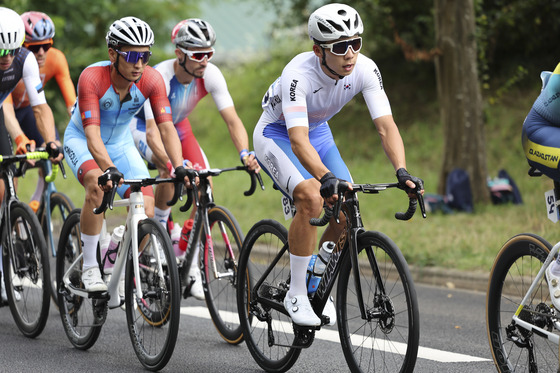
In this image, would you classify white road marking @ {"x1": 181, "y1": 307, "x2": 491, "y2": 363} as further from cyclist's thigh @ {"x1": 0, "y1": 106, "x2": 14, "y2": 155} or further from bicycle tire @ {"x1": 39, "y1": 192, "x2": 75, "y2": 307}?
cyclist's thigh @ {"x1": 0, "y1": 106, "x2": 14, "y2": 155}

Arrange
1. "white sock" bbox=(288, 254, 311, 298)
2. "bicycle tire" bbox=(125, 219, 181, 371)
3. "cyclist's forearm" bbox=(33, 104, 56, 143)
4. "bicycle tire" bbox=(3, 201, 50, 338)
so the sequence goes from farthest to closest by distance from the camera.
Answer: "cyclist's forearm" bbox=(33, 104, 56, 143), "bicycle tire" bbox=(3, 201, 50, 338), "bicycle tire" bbox=(125, 219, 181, 371), "white sock" bbox=(288, 254, 311, 298)

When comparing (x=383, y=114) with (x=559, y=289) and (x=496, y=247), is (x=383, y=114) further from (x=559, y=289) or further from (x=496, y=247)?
(x=496, y=247)

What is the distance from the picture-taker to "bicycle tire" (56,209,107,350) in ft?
22.3

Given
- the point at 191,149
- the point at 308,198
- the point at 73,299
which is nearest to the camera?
the point at 308,198

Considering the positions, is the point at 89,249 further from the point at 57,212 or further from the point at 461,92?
the point at 461,92

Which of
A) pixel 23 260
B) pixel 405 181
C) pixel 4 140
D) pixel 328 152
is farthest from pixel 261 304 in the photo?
pixel 4 140

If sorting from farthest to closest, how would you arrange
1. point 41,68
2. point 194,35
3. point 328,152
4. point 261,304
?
point 41,68
point 194,35
point 261,304
point 328,152

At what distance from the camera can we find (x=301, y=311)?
5.54 m

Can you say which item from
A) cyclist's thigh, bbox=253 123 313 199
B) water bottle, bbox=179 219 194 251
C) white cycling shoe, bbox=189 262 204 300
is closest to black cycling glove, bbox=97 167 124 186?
cyclist's thigh, bbox=253 123 313 199

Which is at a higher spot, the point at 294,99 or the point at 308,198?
the point at 294,99

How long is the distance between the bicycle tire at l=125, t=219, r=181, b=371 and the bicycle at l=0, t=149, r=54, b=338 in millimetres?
1071

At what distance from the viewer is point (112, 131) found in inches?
A: 276

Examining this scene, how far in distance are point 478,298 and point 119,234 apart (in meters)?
3.78

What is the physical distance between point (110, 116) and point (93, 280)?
1.21m
